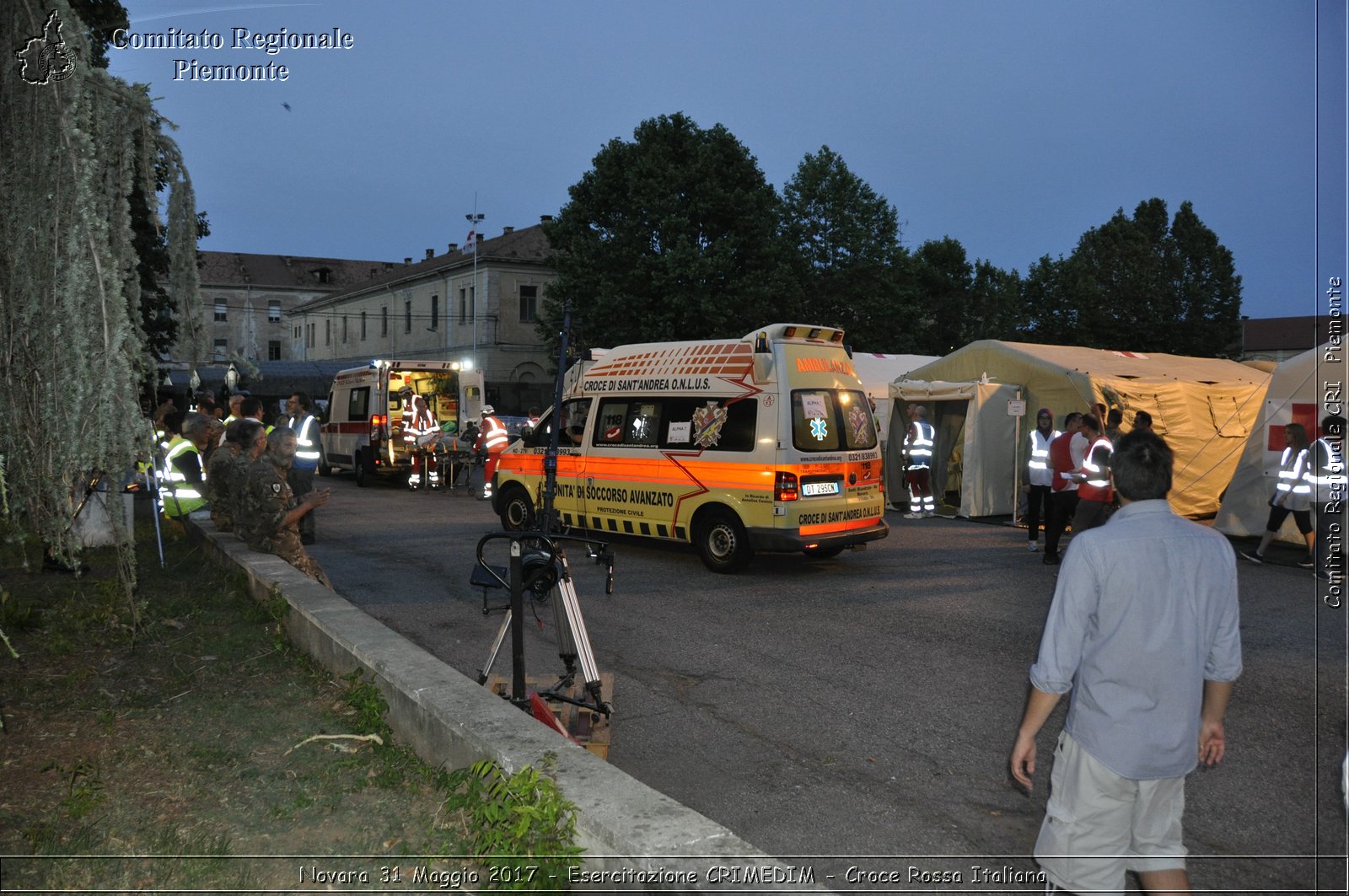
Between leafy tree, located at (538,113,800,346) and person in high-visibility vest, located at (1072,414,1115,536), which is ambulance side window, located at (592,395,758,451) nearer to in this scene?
person in high-visibility vest, located at (1072,414,1115,536)

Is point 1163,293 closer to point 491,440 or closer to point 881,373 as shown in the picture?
point 881,373

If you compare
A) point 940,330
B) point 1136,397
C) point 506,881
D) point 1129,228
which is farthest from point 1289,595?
point 940,330

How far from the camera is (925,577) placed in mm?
10367

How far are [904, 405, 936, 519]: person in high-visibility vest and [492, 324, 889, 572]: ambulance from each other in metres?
5.78

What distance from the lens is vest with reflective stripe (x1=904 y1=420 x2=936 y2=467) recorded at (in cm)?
1666

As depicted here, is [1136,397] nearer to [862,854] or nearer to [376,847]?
[862,854]

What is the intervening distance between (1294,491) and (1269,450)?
1.91 metres

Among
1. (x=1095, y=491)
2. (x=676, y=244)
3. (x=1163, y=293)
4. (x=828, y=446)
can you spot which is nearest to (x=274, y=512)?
(x=828, y=446)

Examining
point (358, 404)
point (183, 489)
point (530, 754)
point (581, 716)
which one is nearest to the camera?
point (530, 754)

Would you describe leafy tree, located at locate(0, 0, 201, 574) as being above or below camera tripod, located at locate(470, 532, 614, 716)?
above

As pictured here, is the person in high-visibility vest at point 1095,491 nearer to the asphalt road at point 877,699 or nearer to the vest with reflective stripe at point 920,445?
the asphalt road at point 877,699

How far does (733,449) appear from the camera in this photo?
1011 centimetres

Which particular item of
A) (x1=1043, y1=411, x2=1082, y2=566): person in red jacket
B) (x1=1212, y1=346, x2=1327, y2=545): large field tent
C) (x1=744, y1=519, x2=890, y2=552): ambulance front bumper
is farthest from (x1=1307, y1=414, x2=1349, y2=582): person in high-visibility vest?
(x1=744, y1=519, x2=890, y2=552): ambulance front bumper

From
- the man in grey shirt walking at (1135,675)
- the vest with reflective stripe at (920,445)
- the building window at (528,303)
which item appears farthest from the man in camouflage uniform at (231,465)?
the building window at (528,303)
